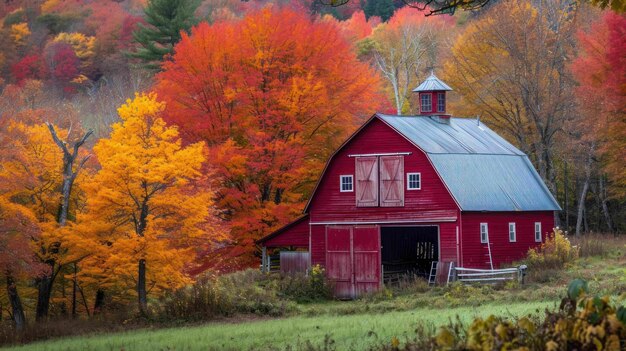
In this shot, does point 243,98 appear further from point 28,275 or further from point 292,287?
point 28,275

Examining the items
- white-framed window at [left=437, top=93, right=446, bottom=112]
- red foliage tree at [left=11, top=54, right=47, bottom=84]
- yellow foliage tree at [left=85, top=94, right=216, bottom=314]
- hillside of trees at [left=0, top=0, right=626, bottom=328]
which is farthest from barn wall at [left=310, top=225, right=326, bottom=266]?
red foliage tree at [left=11, top=54, right=47, bottom=84]

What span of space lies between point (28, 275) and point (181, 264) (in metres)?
5.08

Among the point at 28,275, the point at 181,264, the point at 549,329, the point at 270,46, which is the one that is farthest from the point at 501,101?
the point at 549,329

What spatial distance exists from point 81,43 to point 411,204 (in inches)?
2881

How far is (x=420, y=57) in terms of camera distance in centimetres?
7725

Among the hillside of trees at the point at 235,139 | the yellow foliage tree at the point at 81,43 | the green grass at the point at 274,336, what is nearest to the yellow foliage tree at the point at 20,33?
the yellow foliage tree at the point at 81,43

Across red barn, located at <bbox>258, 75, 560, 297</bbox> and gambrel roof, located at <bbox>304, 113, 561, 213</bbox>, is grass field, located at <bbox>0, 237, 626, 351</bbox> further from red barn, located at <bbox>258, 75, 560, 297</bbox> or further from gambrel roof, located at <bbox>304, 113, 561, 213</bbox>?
gambrel roof, located at <bbox>304, 113, 561, 213</bbox>

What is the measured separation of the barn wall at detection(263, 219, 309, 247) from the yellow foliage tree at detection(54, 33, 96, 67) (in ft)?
216

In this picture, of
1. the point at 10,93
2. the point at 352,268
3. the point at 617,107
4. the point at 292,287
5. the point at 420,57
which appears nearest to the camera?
the point at 292,287

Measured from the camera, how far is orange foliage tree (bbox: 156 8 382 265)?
45.2 m

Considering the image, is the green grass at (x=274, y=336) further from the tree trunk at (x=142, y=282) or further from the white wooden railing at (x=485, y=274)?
the white wooden railing at (x=485, y=274)

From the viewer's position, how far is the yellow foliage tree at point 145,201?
113 feet

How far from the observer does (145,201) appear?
1393 inches

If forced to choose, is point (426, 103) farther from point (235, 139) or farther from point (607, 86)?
point (235, 139)
